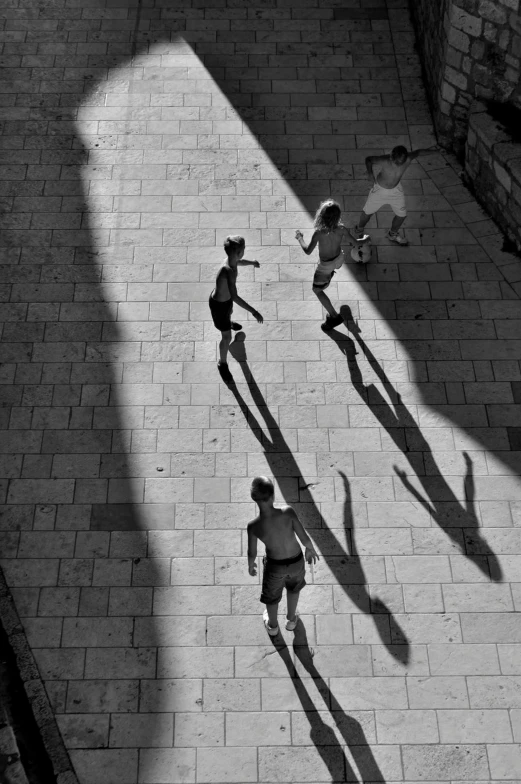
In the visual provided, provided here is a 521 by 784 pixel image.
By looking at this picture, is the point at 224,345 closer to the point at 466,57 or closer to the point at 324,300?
the point at 324,300

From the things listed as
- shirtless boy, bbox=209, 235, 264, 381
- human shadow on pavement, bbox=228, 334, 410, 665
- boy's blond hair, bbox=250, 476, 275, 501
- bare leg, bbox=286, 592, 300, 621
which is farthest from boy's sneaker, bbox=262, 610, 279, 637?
shirtless boy, bbox=209, 235, 264, 381

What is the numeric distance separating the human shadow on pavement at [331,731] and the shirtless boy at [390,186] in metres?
4.93

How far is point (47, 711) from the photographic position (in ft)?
26.3

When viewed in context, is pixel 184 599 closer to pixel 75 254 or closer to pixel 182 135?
pixel 75 254

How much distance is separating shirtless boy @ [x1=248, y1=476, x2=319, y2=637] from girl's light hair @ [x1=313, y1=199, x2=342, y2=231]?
300 centimetres

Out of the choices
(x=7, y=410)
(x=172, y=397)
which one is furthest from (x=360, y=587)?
(x=7, y=410)

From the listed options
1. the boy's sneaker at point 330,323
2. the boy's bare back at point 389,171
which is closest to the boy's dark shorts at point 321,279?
the boy's sneaker at point 330,323

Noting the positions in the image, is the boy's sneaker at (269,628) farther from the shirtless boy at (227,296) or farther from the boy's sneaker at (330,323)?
the boy's sneaker at (330,323)

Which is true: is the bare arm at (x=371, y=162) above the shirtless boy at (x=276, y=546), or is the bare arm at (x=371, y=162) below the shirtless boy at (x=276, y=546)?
above

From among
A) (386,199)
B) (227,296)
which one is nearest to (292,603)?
(227,296)

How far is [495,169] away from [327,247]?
267 cm

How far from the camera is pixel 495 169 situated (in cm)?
1095

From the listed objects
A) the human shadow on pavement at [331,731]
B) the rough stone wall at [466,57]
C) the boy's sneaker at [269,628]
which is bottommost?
the human shadow on pavement at [331,731]

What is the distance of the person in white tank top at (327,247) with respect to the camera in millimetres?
9328
